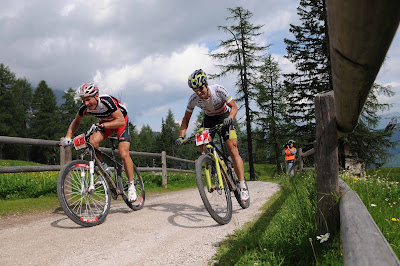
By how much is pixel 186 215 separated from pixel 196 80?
227 cm

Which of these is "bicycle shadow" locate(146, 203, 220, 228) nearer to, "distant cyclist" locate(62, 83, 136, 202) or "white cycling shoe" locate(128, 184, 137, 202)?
"white cycling shoe" locate(128, 184, 137, 202)

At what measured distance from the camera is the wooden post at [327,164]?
2.50 m

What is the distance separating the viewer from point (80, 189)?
445 cm

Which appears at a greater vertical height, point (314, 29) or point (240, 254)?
point (314, 29)

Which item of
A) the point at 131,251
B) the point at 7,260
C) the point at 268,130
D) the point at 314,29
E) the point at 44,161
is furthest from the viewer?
the point at 44,161

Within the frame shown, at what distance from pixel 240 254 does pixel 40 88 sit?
76432mm

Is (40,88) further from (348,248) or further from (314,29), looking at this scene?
(348,248)

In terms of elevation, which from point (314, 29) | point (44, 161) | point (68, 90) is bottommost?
point (44, 161)

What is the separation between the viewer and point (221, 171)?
470 cm

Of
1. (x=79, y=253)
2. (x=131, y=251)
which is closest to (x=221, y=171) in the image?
(x=131, y=251)

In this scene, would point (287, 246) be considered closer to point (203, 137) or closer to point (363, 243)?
point (363, 243)

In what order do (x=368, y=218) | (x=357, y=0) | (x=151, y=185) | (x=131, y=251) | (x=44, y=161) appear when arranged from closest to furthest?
(x=357, y=0)
(x=368, y=218)
(x=131, y=251)
(x=151, y=185)
(x=44, y=161)

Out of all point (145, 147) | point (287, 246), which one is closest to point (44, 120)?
point (145, 147)

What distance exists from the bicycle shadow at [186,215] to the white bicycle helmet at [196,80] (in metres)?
2.10
